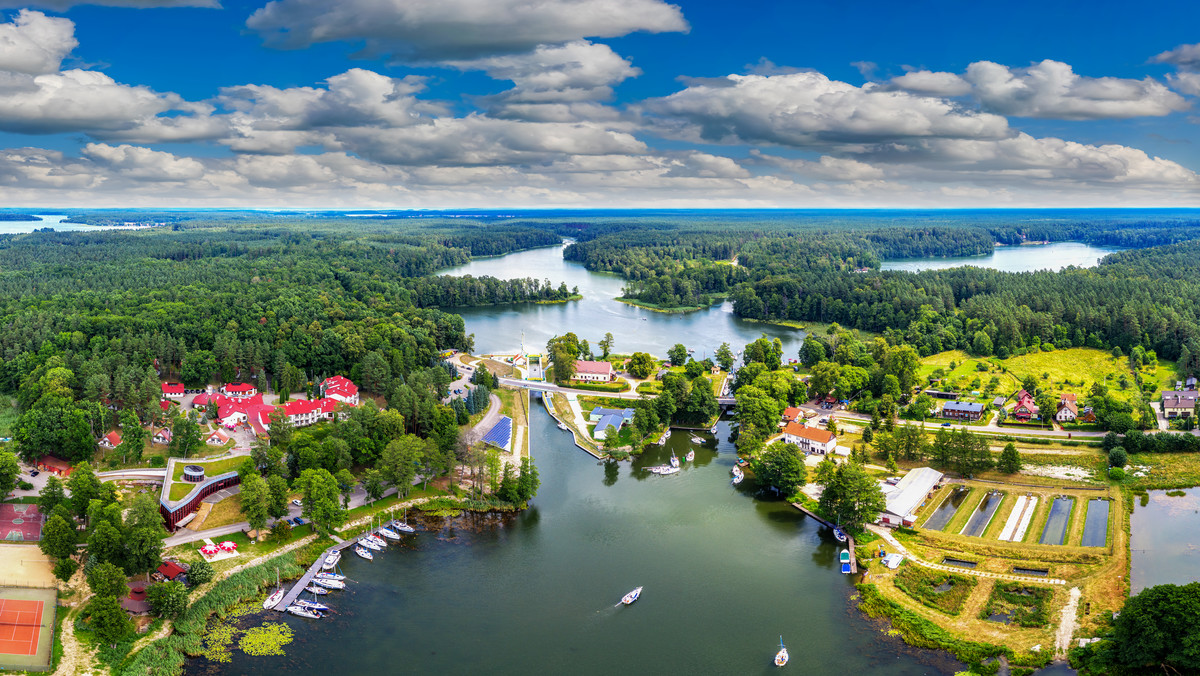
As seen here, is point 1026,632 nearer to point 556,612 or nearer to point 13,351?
point 556,612

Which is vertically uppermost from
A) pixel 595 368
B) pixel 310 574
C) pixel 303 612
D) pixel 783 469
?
pixel 595 368

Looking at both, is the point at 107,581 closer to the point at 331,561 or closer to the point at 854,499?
the point at 331,561

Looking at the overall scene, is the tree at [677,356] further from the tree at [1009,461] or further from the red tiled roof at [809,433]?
the tree at [1009,461]

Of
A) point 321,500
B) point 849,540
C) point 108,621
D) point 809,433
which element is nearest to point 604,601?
point 849,540

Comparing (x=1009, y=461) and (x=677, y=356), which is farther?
(x=677, y=356)

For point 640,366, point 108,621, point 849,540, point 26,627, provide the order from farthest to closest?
point 640,366
point 849,540
point 26,627
point 108,621

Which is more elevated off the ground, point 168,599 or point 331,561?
point 168,599

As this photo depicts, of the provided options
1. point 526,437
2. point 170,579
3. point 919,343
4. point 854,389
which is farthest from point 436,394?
point 919,343

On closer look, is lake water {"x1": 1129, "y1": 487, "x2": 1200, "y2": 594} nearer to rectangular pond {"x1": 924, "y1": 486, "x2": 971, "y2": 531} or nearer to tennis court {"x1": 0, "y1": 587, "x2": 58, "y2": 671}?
rectangular pond {"x1": 924, "y1": 486, "x2": 971, "y2": 531}
